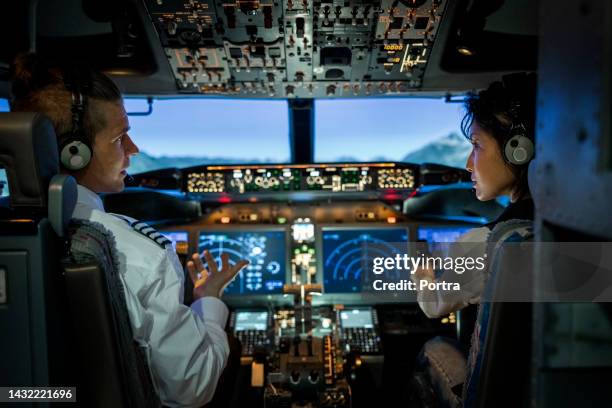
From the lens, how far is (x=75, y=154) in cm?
128

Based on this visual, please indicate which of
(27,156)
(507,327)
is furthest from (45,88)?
(507,327)

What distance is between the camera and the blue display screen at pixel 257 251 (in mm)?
2869

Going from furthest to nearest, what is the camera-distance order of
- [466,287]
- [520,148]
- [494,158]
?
[466,287], [494,158], [520,148]

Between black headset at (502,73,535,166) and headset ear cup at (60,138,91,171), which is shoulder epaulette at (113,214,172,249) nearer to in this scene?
headset ear cup at (60,138,91,171)

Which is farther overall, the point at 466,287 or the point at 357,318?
the point at 357,318

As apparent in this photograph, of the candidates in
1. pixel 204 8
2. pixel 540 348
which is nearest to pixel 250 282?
pixel 204 8

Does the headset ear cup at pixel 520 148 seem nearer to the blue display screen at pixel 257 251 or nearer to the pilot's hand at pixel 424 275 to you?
the pilot's hand at pixel 424 275

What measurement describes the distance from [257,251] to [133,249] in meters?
1.64

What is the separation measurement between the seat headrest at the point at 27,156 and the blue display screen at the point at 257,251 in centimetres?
181

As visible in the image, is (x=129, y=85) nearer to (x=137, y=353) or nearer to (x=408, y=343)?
(x=137, y=353)

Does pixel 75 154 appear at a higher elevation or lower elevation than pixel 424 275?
higher

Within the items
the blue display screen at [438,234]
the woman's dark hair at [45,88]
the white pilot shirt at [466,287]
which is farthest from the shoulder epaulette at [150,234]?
the blue display screen at [438,234]

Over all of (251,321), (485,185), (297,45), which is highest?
(297,45)

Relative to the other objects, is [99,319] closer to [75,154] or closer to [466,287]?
[75,154]
